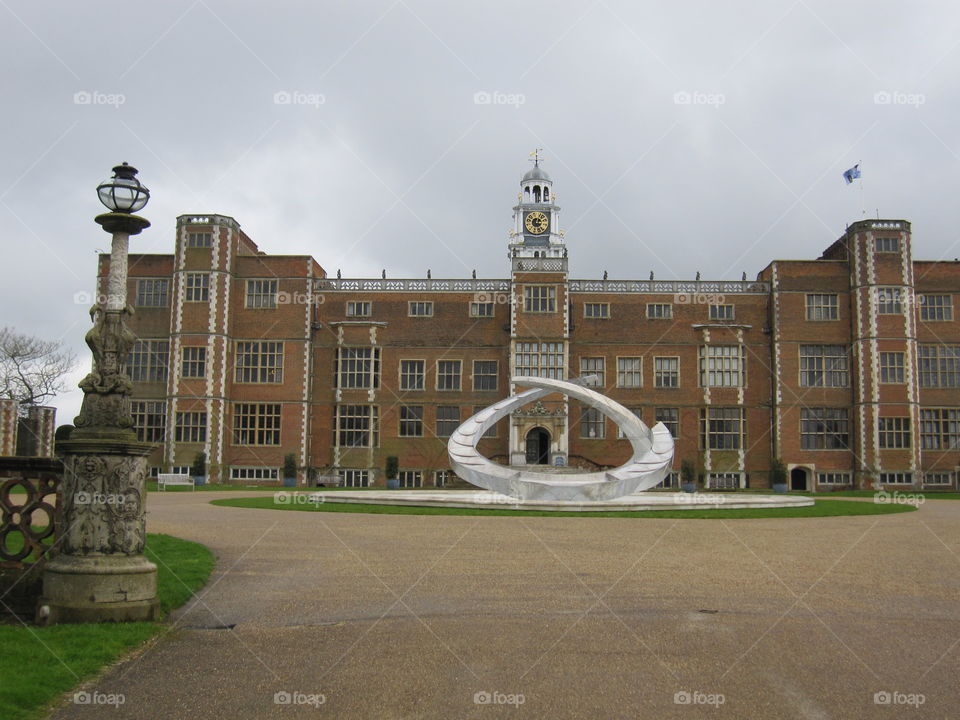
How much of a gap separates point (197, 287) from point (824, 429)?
31524 mm

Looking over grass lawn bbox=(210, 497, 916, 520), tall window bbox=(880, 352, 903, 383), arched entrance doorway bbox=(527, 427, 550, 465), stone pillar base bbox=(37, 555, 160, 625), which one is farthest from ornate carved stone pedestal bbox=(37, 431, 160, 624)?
tall window bbox=(880, 352, 903, 383)

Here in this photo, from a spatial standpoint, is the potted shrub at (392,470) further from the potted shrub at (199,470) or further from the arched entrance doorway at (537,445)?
the potted shrub at (199,470)

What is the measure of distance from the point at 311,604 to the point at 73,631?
249 centimetres

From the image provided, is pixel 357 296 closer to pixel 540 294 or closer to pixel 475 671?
pixel 540 294

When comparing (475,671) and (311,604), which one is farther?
(311,604)

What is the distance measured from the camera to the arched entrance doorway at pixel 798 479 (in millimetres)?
43344

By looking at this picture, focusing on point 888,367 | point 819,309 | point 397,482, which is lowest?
point 397,482

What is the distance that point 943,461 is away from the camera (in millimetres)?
42375

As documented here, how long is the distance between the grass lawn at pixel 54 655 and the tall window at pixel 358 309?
116ft

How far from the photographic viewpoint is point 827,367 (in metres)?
43.1

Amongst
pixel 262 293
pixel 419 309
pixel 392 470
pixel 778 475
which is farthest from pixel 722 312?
pixel 262 293

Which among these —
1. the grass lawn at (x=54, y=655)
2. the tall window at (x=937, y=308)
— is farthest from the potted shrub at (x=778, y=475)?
the grass lawn at (x=54, y=655)

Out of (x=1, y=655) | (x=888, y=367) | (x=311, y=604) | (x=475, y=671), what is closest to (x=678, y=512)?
A: (x=311, y=604)

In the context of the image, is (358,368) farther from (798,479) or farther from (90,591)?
(90,591)
